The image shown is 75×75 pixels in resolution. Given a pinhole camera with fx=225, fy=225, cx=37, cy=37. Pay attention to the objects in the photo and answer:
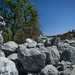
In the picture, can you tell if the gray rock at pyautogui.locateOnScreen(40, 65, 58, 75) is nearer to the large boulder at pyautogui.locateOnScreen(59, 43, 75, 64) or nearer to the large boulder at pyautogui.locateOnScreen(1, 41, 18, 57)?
the large boulder at pyautogui.locateOnScreen(59, 43, 75, 64)

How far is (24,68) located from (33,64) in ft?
1.17

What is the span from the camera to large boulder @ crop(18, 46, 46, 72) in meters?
7.30

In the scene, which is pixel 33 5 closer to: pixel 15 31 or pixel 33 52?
pixel 15 31

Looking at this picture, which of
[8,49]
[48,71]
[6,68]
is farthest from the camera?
[8,49]

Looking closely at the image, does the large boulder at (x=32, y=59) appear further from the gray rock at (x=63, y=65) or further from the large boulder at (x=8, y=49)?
the large boulder at (x=8, y=49)

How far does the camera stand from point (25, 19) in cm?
2280

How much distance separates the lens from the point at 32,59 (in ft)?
24.1

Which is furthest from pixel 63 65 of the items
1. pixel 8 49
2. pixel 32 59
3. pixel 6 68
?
pixel 6 68

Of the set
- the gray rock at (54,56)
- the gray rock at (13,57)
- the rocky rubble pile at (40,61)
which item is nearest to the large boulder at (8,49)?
the rocky rubble pile at (40,61)

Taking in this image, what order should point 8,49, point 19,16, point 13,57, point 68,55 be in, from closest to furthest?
1. point 13,57
2. point 68,55
3. point 8,49
4. point 19,16

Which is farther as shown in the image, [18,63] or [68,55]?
[68,55]

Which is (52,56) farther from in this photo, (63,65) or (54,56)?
(63,65)

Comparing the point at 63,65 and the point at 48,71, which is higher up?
the point at 63,65

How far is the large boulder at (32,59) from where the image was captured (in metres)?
7.30
